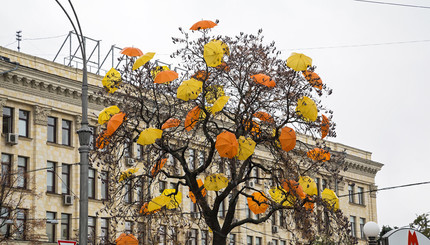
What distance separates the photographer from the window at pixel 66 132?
4262cm

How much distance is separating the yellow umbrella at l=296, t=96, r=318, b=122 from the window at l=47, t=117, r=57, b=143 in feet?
73.6

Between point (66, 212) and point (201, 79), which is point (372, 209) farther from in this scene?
point (201, 79)

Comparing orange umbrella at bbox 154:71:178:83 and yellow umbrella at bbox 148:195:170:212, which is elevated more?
orange umbrella at bbox 154:71:178:83

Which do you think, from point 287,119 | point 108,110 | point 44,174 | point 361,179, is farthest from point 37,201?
point 361,179

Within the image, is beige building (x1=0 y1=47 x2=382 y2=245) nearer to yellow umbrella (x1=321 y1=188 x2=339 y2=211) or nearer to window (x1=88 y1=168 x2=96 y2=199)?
window (x1=88 y1=168 x2=96 y2=199)

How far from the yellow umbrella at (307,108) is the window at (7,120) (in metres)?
21.4

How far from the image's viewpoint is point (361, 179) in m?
66.6

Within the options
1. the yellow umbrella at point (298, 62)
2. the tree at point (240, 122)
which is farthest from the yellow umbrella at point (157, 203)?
the yellow umbrella at point (298, 62)

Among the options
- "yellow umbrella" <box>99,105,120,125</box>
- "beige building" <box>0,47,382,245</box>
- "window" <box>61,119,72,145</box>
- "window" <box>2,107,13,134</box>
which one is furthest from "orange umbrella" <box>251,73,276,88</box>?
"window" <box>61,119,72,145</box>

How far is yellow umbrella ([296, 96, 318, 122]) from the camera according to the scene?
2188 centimetres

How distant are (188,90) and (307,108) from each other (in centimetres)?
322

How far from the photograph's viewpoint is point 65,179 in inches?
1658

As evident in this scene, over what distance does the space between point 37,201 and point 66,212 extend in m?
2.17

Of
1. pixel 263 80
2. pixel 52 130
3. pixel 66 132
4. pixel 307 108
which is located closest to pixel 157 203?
pixel 263 80
